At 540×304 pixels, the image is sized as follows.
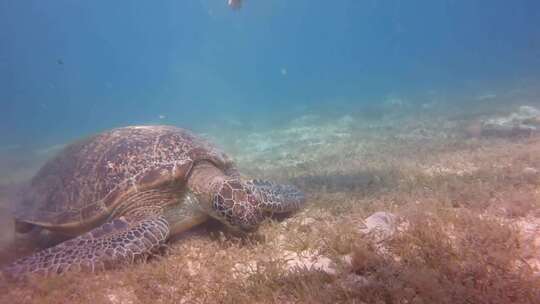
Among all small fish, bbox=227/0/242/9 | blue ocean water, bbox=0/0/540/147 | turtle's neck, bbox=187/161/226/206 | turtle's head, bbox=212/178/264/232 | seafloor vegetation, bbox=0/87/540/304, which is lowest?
seafloor vegetation, bbox=0/87/540/304

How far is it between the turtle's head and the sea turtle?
0.5 inches

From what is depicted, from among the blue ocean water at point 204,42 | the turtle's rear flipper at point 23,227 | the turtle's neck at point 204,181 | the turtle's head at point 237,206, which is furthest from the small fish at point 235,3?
the blue ocean water at point 204,42

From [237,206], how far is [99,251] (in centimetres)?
186

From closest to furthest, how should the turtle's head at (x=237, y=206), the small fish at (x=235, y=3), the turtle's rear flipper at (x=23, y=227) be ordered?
the turtle's head at (x=237, y=206), the turtle's rear flipper at (x=23, y=227), the small fish at (x=235, y=3)

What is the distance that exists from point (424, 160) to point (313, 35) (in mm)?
173218

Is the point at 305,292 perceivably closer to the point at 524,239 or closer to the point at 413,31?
the point at 524,239

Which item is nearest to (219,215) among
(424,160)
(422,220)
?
(422,220)

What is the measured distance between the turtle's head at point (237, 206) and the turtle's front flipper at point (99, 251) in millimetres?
886

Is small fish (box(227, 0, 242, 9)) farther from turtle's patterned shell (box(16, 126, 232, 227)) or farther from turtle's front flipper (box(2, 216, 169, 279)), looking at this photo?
turtle's front flipper (box(2, 216, 169, 279))

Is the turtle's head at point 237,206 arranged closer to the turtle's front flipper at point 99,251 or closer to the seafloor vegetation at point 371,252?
the seafloor vegetation at point 371,252

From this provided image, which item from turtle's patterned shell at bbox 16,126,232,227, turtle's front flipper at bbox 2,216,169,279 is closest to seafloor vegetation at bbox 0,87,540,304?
turtle's front flipper at bbox 2,216,169,279

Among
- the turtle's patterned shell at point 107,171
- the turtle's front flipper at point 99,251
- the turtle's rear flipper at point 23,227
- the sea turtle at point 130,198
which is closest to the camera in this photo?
the turtle's front flipper at point 99,251

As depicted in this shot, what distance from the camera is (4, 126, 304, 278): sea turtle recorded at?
3.92 metres

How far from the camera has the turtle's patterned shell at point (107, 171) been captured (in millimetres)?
4895
